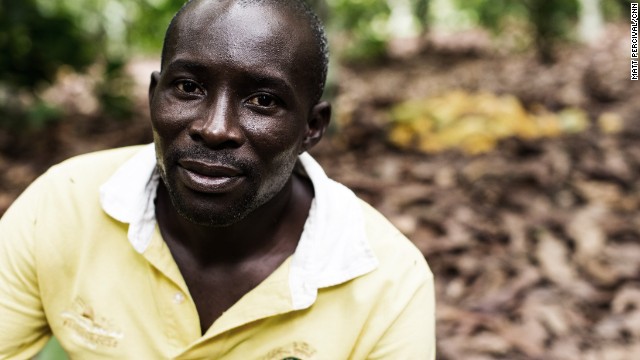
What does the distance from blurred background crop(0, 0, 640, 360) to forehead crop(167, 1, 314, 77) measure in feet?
3.43

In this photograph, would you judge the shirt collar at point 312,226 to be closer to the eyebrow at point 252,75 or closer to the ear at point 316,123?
the ear at point 316,123

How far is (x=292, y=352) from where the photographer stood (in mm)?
1655

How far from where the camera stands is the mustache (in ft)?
4.81

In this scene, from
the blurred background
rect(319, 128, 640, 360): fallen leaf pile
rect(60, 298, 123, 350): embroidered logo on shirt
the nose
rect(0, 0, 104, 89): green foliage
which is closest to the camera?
the nose

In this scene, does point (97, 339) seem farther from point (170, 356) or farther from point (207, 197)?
point (207, 197)

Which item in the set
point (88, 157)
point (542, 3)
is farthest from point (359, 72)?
point (88, 157)

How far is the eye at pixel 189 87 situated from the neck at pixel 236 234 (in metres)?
0.38

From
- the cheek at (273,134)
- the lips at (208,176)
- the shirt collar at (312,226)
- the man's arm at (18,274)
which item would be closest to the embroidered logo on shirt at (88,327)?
the man's arm at (18,274)

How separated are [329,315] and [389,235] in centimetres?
28

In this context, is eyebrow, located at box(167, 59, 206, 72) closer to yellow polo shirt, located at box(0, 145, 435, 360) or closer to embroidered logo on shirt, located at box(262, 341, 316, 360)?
yellow polo shirt, located at box(0, 145, 435, 360)

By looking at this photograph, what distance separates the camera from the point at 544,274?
316 centimetres

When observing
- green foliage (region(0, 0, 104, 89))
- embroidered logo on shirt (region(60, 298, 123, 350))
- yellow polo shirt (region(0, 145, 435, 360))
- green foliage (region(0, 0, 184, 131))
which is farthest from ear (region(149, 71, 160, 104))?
green foliage (region(0, 0, 104, 89))

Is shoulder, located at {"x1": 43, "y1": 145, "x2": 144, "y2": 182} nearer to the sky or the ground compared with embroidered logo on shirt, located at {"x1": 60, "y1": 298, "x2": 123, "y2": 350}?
nearer to the sky

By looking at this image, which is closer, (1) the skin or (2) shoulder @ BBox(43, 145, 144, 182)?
(1) the skin
